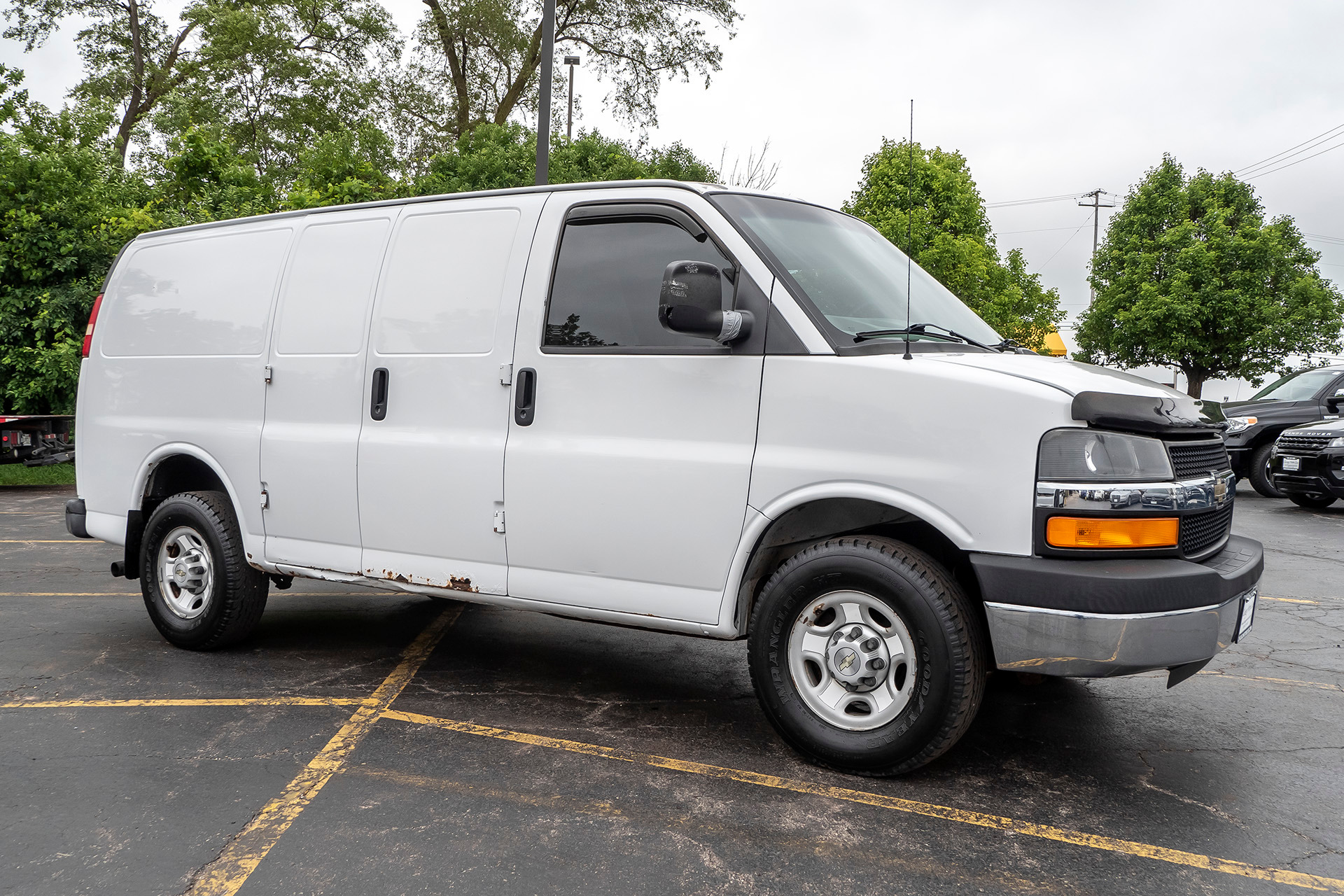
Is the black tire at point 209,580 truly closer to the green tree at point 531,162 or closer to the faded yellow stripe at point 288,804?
the faded yellow stripe at point 288,804

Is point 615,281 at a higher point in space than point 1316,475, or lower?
higher

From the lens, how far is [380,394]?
4.75 metres

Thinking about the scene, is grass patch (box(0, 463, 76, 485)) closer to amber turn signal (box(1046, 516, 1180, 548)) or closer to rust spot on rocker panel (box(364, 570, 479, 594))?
rust spot on rocker panel (box(364, 570, 479, 594))

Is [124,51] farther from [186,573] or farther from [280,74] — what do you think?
[186,573]

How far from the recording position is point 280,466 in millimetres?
5094

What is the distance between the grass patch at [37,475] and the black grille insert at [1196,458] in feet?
45.9

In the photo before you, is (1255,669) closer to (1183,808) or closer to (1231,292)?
(1183,808)

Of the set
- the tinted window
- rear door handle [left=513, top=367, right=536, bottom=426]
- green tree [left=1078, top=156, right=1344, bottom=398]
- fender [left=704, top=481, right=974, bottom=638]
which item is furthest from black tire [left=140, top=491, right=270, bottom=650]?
green tree [left=1078, top=156, right=1344, bottom=398]

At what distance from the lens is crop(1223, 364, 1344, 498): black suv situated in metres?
13.7

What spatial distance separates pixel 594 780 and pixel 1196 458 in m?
2.51

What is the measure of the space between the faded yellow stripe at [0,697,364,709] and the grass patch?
1038cm

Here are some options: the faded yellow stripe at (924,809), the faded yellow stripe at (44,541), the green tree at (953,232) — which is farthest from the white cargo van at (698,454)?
the green tree at (953,232)

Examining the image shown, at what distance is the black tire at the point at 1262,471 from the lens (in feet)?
45.5

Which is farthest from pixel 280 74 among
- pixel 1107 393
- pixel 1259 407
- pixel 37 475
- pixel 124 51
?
pixel 1107 393
